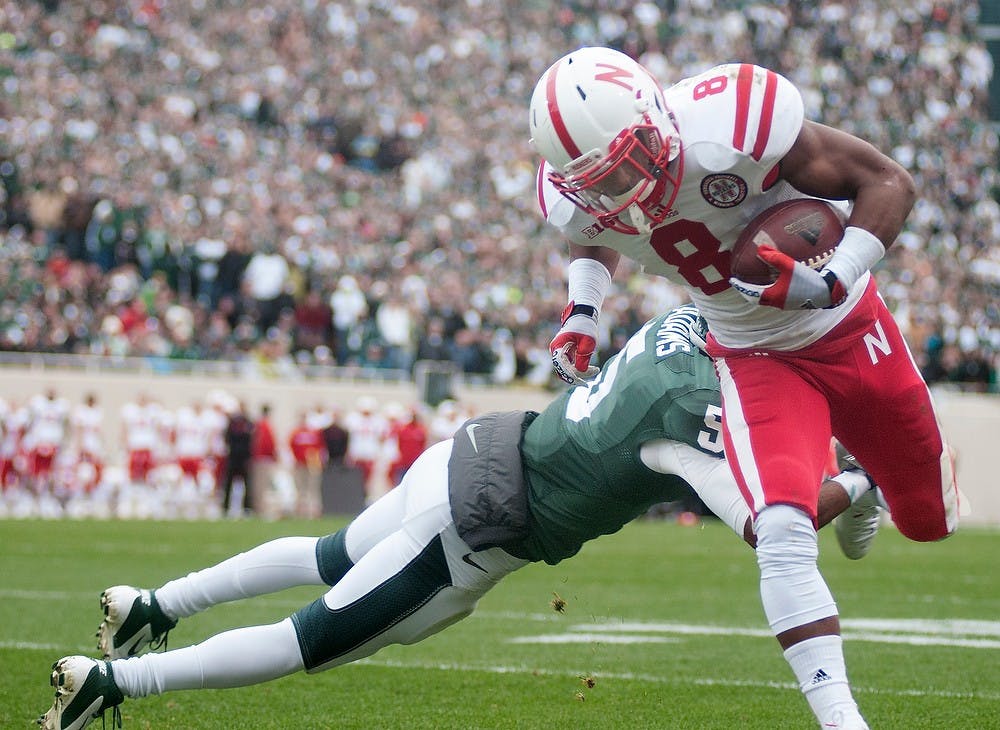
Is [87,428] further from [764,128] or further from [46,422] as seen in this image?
[764,128]

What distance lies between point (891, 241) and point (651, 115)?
0.59 m

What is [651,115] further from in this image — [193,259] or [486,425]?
[193,259]

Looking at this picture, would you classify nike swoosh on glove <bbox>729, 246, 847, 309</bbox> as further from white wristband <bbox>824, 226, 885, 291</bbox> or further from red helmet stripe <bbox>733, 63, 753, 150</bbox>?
red helmet stripe <bbox>733, 63, 753, 150</bbox>

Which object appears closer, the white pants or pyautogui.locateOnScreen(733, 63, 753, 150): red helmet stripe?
pyautogui.locateOnScreen(733, 63, 753, 150): red helmet stripe

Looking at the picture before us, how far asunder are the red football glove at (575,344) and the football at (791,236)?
0.58 metres

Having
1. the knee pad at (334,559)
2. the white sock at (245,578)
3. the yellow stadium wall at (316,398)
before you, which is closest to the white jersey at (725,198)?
the knee pad at (334,559)

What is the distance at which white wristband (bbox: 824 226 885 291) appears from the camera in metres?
3.23

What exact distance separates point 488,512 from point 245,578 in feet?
2.56

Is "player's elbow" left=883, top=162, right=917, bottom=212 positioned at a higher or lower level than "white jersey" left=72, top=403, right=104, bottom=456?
higher

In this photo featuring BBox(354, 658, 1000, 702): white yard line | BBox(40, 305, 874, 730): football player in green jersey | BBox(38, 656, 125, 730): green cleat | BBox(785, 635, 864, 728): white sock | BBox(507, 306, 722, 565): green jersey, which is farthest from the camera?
BBox(354, 658, 1000, 702): white yard line

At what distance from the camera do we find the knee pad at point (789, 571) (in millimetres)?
3186

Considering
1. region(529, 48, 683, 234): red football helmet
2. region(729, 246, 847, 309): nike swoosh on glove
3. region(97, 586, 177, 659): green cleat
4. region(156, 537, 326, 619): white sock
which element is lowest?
region(97, 586, 177, 659): green cleat

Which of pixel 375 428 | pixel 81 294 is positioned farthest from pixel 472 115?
pixel 81 294

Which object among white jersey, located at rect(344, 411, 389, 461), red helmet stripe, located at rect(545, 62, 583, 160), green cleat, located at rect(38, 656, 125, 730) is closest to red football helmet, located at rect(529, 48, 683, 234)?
red helmet stripe, located at rect(545, 62, 583, 160)
